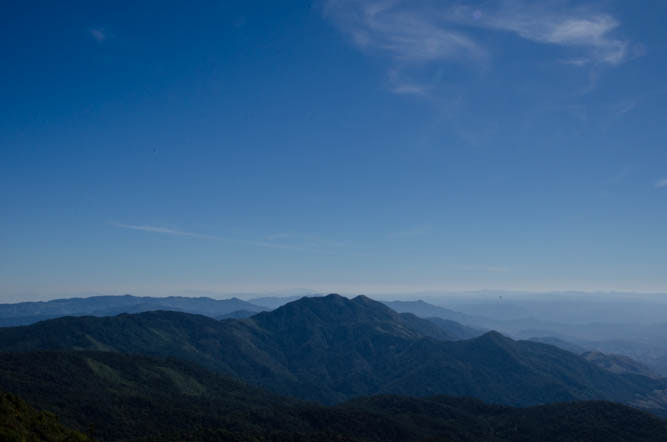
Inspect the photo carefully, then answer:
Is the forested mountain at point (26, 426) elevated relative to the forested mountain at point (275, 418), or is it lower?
elevated

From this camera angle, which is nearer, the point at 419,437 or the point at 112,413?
the point at 112,413

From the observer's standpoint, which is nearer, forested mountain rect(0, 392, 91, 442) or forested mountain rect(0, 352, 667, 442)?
forested mountain rect(0, 392, 91, 442)

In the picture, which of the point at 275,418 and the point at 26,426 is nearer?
the point at 26,426

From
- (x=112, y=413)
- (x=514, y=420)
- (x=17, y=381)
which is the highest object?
(x=17, y=381)

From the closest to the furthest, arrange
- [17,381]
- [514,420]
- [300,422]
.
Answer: [17,381]
[300,422]
[514,420]

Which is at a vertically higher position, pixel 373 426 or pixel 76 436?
pixel 76 436

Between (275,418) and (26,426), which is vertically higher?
(26,426)

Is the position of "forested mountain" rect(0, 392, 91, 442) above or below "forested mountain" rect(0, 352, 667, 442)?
above

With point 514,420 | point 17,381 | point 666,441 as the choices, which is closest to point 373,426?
point 514,420

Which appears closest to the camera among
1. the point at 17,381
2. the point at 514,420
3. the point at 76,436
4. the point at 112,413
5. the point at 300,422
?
the point at 76,436

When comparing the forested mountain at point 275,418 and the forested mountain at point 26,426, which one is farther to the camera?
Answer: the forested mountain at point 275,418

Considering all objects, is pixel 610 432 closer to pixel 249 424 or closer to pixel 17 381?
pixel 249 424
